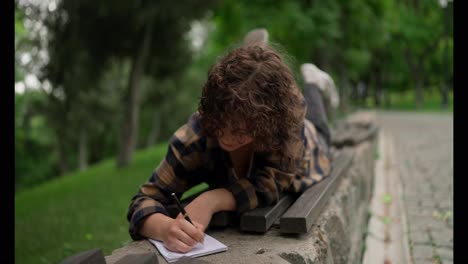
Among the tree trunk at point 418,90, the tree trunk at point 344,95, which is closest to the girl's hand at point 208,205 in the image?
the tree trunk at point 344,95

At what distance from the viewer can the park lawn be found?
4254 millimetres

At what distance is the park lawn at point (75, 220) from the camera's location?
4.25 meters

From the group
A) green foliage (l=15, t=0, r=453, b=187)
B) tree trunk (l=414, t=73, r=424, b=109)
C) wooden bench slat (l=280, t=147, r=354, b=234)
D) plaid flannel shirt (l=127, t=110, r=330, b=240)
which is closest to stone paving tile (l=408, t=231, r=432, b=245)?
wooden bench slat (l=280, t=147, r=354, b=234)

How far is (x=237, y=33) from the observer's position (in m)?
17.6

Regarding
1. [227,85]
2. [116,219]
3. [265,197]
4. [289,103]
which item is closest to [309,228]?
[265,197]

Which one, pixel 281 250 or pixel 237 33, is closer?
pixel 281 250

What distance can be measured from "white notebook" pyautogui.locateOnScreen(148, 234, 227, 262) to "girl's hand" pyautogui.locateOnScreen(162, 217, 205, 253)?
0.02m

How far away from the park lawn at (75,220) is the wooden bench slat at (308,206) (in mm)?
1869

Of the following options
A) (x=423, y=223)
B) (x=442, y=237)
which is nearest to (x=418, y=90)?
(x=423, y=223)

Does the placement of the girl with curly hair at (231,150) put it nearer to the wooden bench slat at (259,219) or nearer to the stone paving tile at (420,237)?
the wooden bench slat at (259,219)

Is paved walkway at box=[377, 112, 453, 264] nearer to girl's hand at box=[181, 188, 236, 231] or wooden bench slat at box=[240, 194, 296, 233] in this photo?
wooden bench slat at box=[240, 194, 296, 233]

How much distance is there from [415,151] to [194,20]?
5861 mm

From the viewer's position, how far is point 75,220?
564 cm
